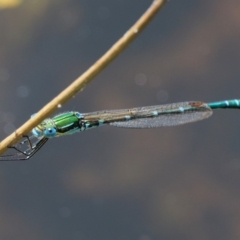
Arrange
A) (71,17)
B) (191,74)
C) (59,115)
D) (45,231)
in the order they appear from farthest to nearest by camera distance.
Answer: (71,17) → (191,74) → (45,231) → (59,115)

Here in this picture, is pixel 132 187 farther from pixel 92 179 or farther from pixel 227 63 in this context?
pixel 227 63

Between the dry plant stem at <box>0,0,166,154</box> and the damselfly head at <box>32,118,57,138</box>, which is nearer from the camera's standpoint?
the dry plant stem at <box>0,0,166,154</box>

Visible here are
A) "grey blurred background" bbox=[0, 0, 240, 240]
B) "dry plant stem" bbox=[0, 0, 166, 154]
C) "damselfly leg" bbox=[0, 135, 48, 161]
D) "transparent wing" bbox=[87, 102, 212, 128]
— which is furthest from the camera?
"grey blurred background" bbox=[0, 0, 240, 240]

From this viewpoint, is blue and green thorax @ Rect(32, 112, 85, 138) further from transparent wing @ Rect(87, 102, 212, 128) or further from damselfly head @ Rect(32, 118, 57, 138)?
transparent wing @ Rect(87, 102, 212, 128)

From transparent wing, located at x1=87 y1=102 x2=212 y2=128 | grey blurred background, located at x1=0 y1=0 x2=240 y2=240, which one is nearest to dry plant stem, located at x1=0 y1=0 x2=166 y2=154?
transparent wing, located at x1=87 y1=102 x2=212 y2=128

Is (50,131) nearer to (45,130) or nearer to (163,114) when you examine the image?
(45,130)

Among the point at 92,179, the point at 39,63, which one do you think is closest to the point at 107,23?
the point at 39,63

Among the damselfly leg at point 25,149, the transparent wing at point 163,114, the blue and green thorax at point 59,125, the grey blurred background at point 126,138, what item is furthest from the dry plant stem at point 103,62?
the grey blurred background at point 126,138

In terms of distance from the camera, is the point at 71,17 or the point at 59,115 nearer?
the point at 59,115
